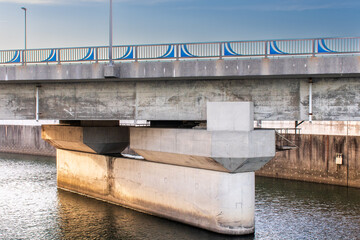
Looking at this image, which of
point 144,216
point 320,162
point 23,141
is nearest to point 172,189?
point 144,216

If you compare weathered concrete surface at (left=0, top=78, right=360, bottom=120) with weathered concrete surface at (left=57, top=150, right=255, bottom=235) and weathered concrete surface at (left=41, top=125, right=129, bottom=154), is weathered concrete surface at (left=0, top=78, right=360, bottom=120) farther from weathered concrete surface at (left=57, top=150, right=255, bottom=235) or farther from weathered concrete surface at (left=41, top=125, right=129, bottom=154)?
weathered concrete surface at (left=41, top=125, right=129, bottom=154)

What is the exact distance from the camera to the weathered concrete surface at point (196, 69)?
20375 mm

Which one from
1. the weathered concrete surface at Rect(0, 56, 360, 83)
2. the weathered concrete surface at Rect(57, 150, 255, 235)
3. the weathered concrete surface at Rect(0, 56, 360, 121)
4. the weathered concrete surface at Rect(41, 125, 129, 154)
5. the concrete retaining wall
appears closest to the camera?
the weathered concrete surface at Rect(0, 56, 360, 83)

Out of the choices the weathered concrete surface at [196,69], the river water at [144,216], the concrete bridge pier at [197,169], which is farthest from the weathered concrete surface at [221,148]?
the river water at [144,216]

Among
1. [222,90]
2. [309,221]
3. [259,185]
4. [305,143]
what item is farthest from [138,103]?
[305,143]

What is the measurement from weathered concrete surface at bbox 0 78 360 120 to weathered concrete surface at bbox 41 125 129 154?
661 centimetres

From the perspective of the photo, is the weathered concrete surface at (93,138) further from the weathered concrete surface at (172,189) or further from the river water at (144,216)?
the river water at (144,216)

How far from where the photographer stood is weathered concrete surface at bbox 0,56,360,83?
66.8ft

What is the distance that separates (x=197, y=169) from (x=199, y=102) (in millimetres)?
3781

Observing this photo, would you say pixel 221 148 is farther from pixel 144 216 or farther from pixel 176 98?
pixel 144 216

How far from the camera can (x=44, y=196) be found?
107 ft

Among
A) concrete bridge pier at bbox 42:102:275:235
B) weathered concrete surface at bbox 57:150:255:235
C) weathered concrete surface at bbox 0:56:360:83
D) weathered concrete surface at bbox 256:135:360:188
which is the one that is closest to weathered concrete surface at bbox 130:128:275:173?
concrete bridge pier at bbox 42:102:275:235

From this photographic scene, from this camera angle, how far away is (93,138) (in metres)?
31.3

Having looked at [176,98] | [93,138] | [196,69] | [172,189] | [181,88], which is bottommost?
[172,189]
